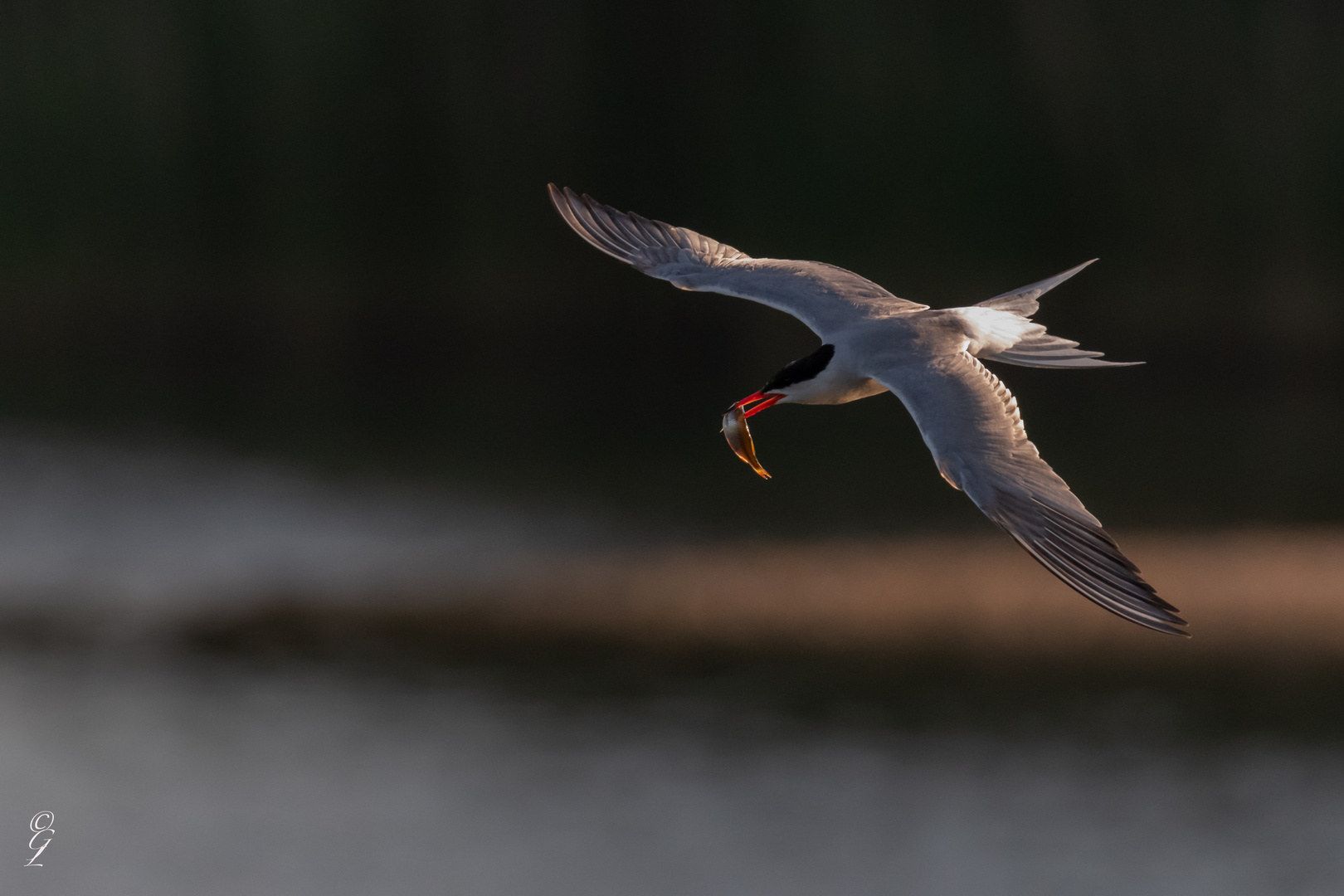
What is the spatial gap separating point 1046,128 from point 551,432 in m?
11.7

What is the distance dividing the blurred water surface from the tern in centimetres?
1390

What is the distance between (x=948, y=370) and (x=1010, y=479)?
0.77 metres

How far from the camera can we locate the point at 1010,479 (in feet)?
21.7

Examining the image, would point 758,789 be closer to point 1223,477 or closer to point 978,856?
point 978,856

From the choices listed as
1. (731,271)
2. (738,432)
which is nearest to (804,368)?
(738,432)

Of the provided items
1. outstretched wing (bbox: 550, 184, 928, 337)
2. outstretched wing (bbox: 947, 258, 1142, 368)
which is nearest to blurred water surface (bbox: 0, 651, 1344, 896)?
outstretched wing (bbox: 550, 184, 928, 337)

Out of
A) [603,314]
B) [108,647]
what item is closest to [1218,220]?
[603,314]

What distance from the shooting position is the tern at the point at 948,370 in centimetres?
625
